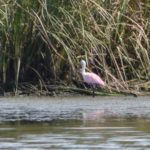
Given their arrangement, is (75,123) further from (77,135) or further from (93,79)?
(93,79)

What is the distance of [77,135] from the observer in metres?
6.30

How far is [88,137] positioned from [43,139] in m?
0.41

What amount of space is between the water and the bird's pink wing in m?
0.28

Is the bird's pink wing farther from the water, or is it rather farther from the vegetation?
the water

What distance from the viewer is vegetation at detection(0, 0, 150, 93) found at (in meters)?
11.2

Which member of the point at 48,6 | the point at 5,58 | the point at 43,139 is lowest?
the point at 43,139

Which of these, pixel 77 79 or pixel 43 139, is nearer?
pixel 43 139

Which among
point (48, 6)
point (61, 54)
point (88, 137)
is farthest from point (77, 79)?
point (88, 137)

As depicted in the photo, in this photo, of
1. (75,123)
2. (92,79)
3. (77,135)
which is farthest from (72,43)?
(77,135)

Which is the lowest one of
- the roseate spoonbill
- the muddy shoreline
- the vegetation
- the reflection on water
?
the reflection on water

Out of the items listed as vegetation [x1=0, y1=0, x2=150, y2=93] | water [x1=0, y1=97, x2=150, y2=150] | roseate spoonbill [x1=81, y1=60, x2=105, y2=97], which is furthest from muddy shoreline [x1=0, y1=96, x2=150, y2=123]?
vegetation [x1=0, y1=0, x2=150, y2=93]

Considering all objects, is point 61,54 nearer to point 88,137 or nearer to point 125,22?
point 125,22

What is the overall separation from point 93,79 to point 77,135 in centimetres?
493

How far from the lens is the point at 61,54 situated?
11.6 m
